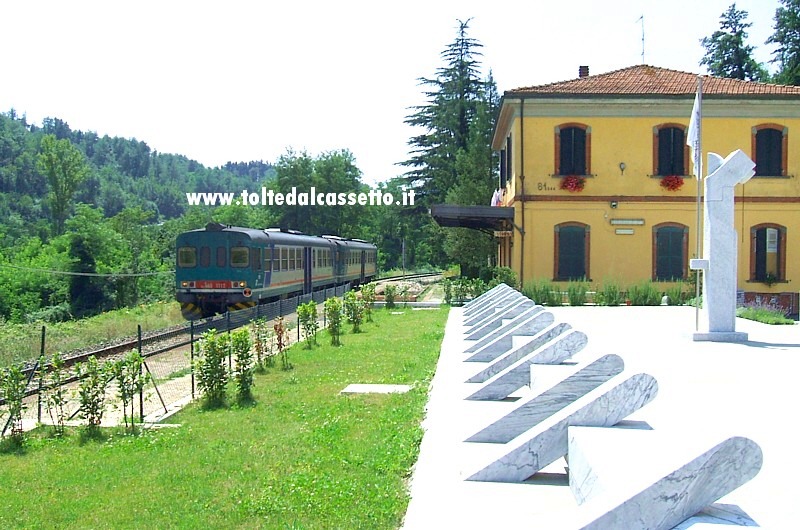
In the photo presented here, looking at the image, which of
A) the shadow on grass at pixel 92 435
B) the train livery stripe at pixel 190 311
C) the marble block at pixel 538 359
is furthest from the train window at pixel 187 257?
the marble block at pixel 538 359

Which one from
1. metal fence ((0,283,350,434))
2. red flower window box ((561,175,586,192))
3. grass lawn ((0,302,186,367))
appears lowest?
grass lawn ((0,302,186,367))

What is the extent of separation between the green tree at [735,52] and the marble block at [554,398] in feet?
155

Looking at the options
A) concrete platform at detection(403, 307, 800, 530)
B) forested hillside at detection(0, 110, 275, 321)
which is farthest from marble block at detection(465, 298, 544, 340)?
forested hillside at detection(0, 110, 275, 321)

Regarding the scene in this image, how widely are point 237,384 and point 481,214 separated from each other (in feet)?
49.3

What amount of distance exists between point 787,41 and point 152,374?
44.2 metres

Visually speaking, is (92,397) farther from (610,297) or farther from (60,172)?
(60,172)

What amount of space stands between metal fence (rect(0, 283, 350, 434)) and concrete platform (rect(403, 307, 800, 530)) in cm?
335

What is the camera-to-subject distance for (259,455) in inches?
254

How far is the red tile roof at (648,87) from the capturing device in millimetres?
23359

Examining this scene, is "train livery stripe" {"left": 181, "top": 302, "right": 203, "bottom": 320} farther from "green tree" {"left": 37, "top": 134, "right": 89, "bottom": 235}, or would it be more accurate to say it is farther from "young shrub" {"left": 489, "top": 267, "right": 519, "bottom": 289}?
"green tree" {"left": 37, "top": 134, "right": 89, "bottom": 235}

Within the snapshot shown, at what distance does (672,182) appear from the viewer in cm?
2345

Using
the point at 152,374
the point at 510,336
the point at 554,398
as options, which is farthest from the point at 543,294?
the point at 554,398

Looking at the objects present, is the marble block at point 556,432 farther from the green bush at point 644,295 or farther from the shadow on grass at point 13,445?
the green bush at point 644,295

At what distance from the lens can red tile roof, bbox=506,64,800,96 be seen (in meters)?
23.4
